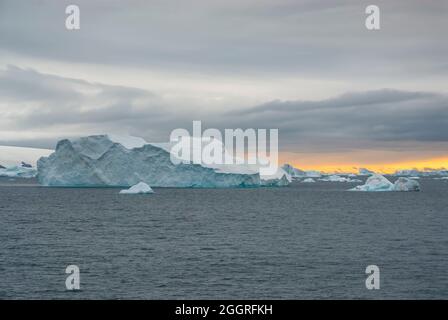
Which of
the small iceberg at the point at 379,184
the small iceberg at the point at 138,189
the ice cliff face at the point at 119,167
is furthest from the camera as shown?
the small iceberg at the point at 379,184

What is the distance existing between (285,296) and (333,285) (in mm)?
2815

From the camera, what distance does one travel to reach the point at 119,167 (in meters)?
95.9

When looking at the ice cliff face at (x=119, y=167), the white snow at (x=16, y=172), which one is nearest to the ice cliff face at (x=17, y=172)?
the white snow at (x=16, y=172)

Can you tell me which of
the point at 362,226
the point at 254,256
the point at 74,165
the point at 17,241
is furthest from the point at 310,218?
the point at 74,165

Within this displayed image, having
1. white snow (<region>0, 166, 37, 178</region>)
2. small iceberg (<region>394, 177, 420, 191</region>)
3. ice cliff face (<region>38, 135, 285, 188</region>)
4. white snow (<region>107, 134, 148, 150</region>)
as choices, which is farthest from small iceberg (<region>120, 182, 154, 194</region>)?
white snow (<region>0, 166, 37, 178</region>)

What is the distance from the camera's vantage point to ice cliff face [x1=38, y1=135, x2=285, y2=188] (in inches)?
3615

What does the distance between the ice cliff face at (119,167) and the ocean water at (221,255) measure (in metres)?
30.4

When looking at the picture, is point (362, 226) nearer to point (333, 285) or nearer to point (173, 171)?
point (333, 285)

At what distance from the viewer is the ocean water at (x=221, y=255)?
79.1 feet

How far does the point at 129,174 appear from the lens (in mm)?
97188

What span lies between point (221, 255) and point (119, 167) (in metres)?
64.8

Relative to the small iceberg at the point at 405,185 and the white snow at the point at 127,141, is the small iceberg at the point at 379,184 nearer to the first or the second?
the small iceberg at the point at 405,185

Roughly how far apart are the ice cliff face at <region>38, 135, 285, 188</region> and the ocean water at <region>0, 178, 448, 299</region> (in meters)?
30.4

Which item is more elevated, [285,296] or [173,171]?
[173,171]
